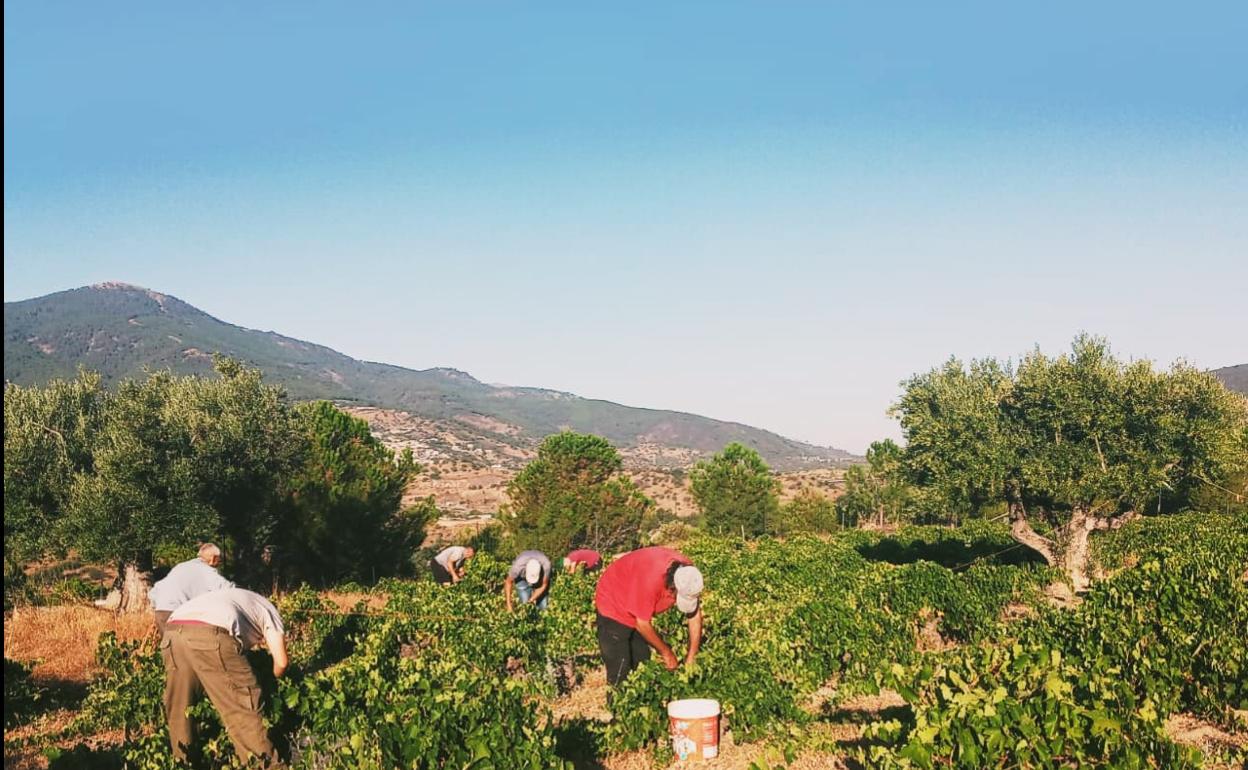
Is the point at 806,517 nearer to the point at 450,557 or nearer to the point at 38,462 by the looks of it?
the point at 450,557

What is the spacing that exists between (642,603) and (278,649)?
2.98m

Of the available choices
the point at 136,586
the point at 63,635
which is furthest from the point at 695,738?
the point at 136,586

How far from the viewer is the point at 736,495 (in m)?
42.6

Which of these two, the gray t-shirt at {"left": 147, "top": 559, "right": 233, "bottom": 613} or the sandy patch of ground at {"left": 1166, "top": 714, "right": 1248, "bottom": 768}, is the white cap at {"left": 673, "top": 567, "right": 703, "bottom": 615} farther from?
the gray t-shirt at {"left": 147, "top": 559, "right": 233, "bottom": 613}

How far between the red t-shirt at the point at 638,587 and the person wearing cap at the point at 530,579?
→ 4244mm

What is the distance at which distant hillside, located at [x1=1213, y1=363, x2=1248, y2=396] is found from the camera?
11607cm

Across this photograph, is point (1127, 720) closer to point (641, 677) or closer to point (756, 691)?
point (756, 691)

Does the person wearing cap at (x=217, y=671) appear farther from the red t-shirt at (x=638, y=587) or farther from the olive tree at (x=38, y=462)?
the olive tree at (x=38, y=462)

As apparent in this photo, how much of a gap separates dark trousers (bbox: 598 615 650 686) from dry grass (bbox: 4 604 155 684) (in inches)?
300

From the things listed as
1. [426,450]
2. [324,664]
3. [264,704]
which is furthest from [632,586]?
[426,450]

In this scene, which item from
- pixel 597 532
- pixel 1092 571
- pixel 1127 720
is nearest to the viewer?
pixel 1127 720

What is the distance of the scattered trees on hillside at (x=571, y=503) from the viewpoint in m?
31.8

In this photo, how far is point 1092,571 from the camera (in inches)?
798

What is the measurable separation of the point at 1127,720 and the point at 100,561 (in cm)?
1972
